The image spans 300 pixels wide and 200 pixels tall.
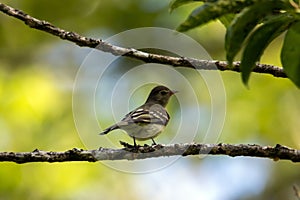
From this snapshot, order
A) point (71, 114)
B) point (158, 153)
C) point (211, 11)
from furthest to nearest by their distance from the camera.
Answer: point (71, 114)
point (158, 153)
point (211, 11)

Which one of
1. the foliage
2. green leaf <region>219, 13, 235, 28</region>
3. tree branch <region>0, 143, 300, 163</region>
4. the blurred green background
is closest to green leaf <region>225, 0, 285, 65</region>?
the foliage

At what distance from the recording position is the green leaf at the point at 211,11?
1.11 metres

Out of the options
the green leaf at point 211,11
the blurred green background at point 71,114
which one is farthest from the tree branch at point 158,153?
the blurred green background at point 71,114

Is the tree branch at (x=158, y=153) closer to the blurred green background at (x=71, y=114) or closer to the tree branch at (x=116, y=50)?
the tree branch at (x=116, y=50)

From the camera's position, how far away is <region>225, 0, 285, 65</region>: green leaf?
111cm

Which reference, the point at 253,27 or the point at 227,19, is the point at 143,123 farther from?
the point at 253,27

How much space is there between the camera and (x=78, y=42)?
6.04 ft

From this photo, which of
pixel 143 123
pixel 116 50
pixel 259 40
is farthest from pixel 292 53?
pixel 143 123

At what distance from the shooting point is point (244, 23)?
1.13 meters

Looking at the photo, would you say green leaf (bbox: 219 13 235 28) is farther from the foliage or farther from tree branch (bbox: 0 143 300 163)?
tree branch (bbox: 0 143 300 163)

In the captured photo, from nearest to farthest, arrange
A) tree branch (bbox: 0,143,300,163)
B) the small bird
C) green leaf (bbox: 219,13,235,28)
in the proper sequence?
green leaf (bbox: 219,13,235,28), tree branch (bbox: 0,143,300,163), the small bird

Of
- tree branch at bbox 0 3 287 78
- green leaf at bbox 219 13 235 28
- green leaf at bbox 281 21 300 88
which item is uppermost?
tree branch at bbox 0 3 287 78

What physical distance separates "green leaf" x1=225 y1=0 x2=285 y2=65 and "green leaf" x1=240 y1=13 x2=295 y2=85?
0.03 m

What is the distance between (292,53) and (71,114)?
5.34 metres
